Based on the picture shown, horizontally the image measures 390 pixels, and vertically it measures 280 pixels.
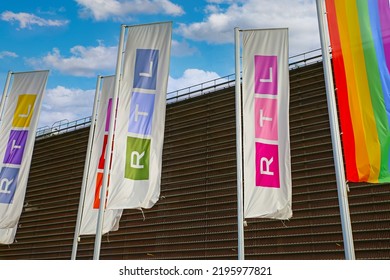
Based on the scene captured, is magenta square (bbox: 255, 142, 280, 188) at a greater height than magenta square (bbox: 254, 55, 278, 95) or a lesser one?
lesser

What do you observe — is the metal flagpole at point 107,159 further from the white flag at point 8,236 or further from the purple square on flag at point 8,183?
the white flag at point 8,236

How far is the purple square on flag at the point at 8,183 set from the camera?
1009 centimetres

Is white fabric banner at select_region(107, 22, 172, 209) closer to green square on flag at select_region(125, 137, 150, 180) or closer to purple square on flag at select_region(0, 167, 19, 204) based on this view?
green square on flag at select_region(125, 137, 150, 180)

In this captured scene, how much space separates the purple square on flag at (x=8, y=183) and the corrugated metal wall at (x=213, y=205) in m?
6.71

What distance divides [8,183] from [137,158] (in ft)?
12.7

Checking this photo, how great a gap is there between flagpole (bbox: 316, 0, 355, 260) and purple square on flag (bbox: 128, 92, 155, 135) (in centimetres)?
360

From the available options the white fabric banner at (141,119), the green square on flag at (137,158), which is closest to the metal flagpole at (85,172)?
the white fabric banner at (141,119)

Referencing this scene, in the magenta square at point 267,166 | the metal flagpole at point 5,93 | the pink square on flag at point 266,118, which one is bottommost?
the magenta square at point 267,166

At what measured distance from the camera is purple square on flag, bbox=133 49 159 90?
29.8 feet

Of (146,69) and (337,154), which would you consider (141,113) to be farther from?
(337,154)

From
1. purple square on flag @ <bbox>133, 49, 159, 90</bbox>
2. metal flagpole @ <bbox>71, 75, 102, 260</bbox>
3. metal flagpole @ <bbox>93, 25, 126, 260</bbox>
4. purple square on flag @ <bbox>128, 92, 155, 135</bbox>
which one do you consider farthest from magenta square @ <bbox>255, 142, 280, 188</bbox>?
metal flagpole @ <bbox>71, 75, 102, 260</bbox>

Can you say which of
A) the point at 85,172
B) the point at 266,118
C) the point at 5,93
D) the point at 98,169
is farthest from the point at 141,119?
the point at 5,93

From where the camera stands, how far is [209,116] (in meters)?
19.1

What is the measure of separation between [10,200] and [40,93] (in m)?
2.84
